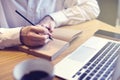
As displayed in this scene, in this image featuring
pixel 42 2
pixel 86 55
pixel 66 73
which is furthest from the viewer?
pixel 42 2

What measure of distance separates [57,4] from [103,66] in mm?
685

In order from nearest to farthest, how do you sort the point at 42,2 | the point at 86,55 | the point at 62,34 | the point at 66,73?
1. the point at 66,73
2. the point at 86,55
3. the point at 62,34
4. the point at 42,2

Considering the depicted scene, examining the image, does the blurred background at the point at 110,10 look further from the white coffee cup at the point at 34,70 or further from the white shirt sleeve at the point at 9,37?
the white coffee cup at the point at 34,70

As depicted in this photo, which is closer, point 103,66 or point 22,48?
point 103,66

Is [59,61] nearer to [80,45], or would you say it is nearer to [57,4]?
[80,45]

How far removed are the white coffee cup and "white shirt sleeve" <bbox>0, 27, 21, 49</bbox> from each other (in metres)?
0.38

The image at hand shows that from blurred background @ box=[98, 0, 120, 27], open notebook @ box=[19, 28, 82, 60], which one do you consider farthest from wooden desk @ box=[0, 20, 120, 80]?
blurred background @ box=[98, 0, 120, 27]

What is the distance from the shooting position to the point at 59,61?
93cm

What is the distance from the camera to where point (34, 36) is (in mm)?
1028

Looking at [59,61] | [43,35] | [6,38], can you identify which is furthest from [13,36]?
[59,61]

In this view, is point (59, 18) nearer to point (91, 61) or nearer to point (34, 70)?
point (91, 61)

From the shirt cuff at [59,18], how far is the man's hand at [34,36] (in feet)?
0.78

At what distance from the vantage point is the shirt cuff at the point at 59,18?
50.8 inches

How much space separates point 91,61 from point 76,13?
0.53 meters
